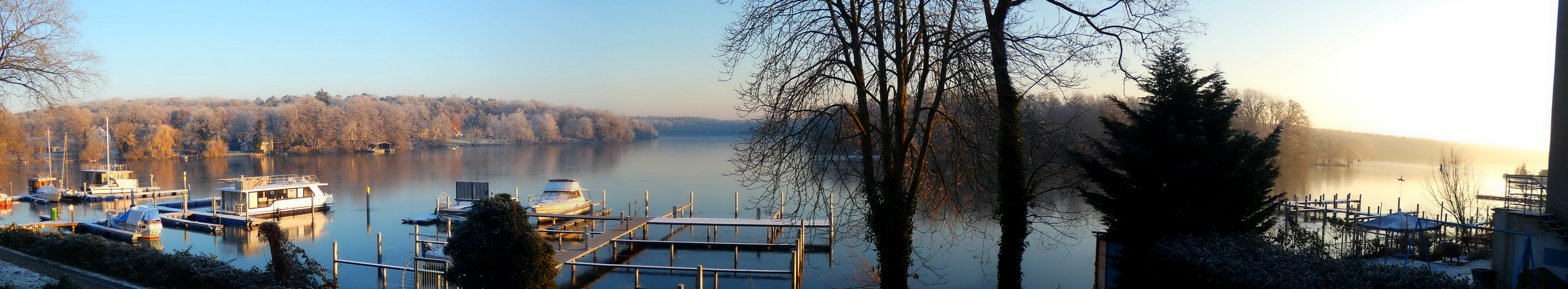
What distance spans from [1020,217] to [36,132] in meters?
70.5

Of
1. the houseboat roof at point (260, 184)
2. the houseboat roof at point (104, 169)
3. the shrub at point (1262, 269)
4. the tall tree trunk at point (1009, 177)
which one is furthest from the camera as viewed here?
the houseboat roof at point (104, 169)

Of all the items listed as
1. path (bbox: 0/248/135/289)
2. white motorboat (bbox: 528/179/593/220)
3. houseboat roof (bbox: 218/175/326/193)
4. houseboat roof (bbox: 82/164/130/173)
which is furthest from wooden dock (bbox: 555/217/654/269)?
houseboat roof (bbox: 82/164/130/173)

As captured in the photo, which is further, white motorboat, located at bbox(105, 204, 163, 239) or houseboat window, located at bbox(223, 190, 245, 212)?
houseboat window, located at bbox(223, 190, 245, 212)

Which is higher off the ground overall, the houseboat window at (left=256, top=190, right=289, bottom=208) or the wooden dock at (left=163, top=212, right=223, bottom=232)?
the houseboat window at (left=256, top=190, right=289, bottom=208)

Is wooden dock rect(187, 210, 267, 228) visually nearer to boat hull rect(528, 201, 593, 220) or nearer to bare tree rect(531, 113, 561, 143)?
boat hull rect(528, 201, 593, 220)

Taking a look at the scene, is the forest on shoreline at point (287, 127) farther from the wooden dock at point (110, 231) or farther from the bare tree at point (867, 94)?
the bare tree at point (867, 94)

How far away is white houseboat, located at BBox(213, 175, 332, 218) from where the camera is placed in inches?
960

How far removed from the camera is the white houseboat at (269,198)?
24.4 metres

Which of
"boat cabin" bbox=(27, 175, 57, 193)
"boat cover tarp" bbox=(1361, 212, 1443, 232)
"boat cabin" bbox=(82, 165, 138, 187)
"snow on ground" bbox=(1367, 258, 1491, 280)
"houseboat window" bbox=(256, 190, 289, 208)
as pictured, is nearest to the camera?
"snow on ground" bbox=(1367, 258, 1491, 280)

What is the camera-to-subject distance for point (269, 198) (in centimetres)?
2534

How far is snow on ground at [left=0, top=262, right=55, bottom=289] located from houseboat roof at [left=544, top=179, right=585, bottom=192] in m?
15.5

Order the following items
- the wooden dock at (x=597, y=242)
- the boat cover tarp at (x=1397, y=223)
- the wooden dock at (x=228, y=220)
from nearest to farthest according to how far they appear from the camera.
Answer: the boat cover tarp at (x=1397, y=223)
the wooden dock at (x=597, y=242)
the wooden dock at (x=228, y=220)

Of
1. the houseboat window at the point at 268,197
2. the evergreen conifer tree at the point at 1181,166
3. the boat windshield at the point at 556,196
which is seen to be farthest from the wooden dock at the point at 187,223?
the evergreen conifer tree at the point at 1181,166

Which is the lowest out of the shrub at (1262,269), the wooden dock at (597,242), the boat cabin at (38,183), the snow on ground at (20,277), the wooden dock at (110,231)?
the wooden dock at (110,231)
